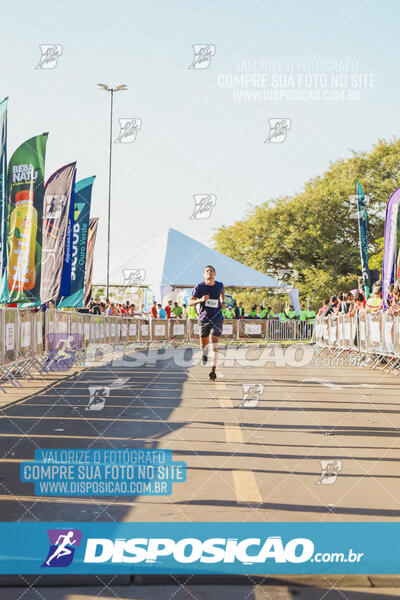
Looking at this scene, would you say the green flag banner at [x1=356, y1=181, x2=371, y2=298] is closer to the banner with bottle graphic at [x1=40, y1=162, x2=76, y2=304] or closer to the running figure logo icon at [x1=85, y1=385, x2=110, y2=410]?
the banner with bottle graphic at [x1=40, y1=162, x2=76, y2=304]

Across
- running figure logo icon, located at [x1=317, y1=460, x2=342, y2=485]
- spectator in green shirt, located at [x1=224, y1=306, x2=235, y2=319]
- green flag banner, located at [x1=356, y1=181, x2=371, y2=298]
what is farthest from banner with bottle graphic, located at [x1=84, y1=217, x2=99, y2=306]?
running figure logo icon, located at [x1=317, y1=460, x2=342, y2=485]

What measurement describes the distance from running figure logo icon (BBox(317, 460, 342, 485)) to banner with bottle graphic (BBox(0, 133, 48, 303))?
9.28m

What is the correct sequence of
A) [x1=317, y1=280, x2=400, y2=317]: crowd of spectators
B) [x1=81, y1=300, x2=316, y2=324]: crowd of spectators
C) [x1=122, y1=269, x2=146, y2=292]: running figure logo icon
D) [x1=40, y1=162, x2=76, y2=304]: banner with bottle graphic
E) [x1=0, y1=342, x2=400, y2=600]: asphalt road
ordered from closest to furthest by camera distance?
[x1=0, y1=342, x2=400, y2=600]: asphalt road
[x1=317, y1=280, x2=400, y2=317]: crowd of spectators
[x1=40, y1=162, x2=76, y2=304]: banner with bottle graphic
[x1=81, y1=300, x2=316, y2=324]: crowd of spectators
[x1=122, y1=269, x2=146, y2=292]: running figure logo icon

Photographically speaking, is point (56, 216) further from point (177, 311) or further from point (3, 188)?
point (177, 311)

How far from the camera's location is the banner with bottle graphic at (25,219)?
1492 centimetres

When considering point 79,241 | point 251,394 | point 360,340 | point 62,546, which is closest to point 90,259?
point 79,241

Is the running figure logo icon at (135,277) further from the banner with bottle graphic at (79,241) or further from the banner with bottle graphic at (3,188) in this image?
the banner with bottle graphic at (3,188)

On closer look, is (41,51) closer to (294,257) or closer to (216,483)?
(216,483)

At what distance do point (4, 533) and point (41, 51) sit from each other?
1719cm

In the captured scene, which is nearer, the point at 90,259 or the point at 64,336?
the point at 64,336

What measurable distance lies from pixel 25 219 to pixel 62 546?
1171 centimetres

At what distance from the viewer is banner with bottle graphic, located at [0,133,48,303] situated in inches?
587

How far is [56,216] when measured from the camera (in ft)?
64.4

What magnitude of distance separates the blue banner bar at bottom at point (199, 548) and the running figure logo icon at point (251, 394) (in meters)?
6.20
